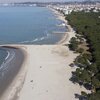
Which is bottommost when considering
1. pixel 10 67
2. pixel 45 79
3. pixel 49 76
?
pixel 10 67

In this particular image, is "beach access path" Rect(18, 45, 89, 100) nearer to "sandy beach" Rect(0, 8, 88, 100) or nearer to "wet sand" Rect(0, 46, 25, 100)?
"sandy beach" Rect(0, 8, 88, 100)

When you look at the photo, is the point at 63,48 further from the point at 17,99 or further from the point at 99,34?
the point at 17,99

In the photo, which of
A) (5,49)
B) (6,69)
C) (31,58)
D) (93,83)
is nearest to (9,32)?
(5,49)

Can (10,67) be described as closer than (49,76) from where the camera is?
No

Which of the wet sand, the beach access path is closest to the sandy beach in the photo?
the beach access path

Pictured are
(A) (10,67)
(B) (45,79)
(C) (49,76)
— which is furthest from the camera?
(A) (10,67)

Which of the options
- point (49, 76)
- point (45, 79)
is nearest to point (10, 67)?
point (49, 76)

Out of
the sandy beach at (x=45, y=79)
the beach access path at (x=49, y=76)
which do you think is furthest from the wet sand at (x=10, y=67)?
the beach access path at (x=49, y=76)

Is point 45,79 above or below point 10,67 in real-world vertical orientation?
above

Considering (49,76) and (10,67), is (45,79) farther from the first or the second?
(10,67)
